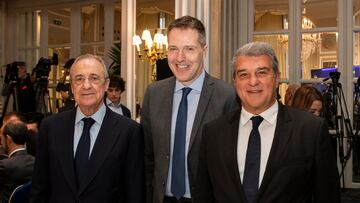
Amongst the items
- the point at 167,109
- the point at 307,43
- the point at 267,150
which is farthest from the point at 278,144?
the point at 307,43

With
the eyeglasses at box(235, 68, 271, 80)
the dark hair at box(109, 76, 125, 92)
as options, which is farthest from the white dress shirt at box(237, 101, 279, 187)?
the dark hair at box(109, 76, 125, 92)

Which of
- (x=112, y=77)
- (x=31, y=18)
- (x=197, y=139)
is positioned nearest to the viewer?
(x=197, y=139)

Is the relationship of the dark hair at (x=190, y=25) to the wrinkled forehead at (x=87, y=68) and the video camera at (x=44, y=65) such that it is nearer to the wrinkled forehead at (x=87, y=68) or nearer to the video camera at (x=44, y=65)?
the wrinkled forehead at (x=87, y=68)

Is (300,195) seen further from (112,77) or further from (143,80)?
(112,77)

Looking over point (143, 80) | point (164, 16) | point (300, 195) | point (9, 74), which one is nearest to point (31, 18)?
point (9, 74)

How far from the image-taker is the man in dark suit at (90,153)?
5.92 ft

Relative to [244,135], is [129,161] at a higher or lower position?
lower

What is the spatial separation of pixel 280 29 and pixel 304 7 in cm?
40

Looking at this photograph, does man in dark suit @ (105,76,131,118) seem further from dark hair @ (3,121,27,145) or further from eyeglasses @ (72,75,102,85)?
eyeglasses @ (72,75,102,85)

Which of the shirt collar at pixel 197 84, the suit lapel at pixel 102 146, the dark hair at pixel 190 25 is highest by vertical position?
the dark hair at pixel 190 25

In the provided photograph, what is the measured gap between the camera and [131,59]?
13.2 feet

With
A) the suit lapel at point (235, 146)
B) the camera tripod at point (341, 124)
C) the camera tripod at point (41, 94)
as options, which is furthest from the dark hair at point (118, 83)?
the suit lapel at point (235, 146)

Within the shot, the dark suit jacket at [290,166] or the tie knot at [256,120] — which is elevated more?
the tie knot at [256,120]

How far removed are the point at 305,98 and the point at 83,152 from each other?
5.70 feet
